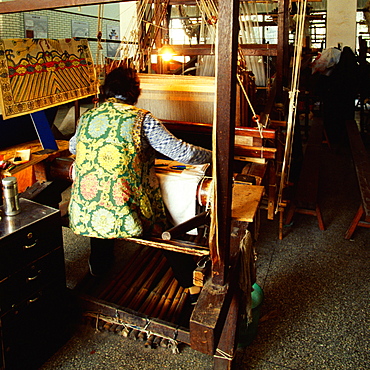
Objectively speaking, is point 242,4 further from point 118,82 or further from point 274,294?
point 274,294

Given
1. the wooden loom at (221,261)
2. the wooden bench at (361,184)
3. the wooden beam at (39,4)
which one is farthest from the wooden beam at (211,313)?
the wooden bench at (361,184)

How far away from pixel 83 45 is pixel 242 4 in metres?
2.71

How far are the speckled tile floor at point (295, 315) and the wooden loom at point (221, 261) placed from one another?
0.80ft

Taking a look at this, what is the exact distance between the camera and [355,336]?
2.68 meters

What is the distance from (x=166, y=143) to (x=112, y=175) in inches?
14.0

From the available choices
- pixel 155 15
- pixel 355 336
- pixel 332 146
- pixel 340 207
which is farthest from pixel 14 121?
pixel 332 146

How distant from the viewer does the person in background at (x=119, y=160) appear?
217 centimetres

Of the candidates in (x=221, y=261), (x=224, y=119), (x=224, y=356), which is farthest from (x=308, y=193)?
(x=224, y=119)

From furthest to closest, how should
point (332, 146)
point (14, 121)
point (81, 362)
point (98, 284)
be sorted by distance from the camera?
point (332, 146) < point (14, 121) < point (98, 284) < point (81, 362)

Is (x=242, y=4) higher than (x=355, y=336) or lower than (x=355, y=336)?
higher

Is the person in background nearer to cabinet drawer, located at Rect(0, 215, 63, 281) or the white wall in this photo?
cabinet drawer, located at Rect(0, 215, 63, 281)

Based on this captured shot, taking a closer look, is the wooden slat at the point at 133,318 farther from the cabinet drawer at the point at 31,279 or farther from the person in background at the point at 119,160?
the person in background at the point at 119,160

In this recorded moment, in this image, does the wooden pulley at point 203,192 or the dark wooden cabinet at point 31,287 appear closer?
the dark wooden cabinet at point 31,287

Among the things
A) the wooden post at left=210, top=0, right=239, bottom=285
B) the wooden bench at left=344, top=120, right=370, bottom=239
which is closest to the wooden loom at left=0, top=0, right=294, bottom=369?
the wooden post at left=210, top=0, right=239, bottom=285
